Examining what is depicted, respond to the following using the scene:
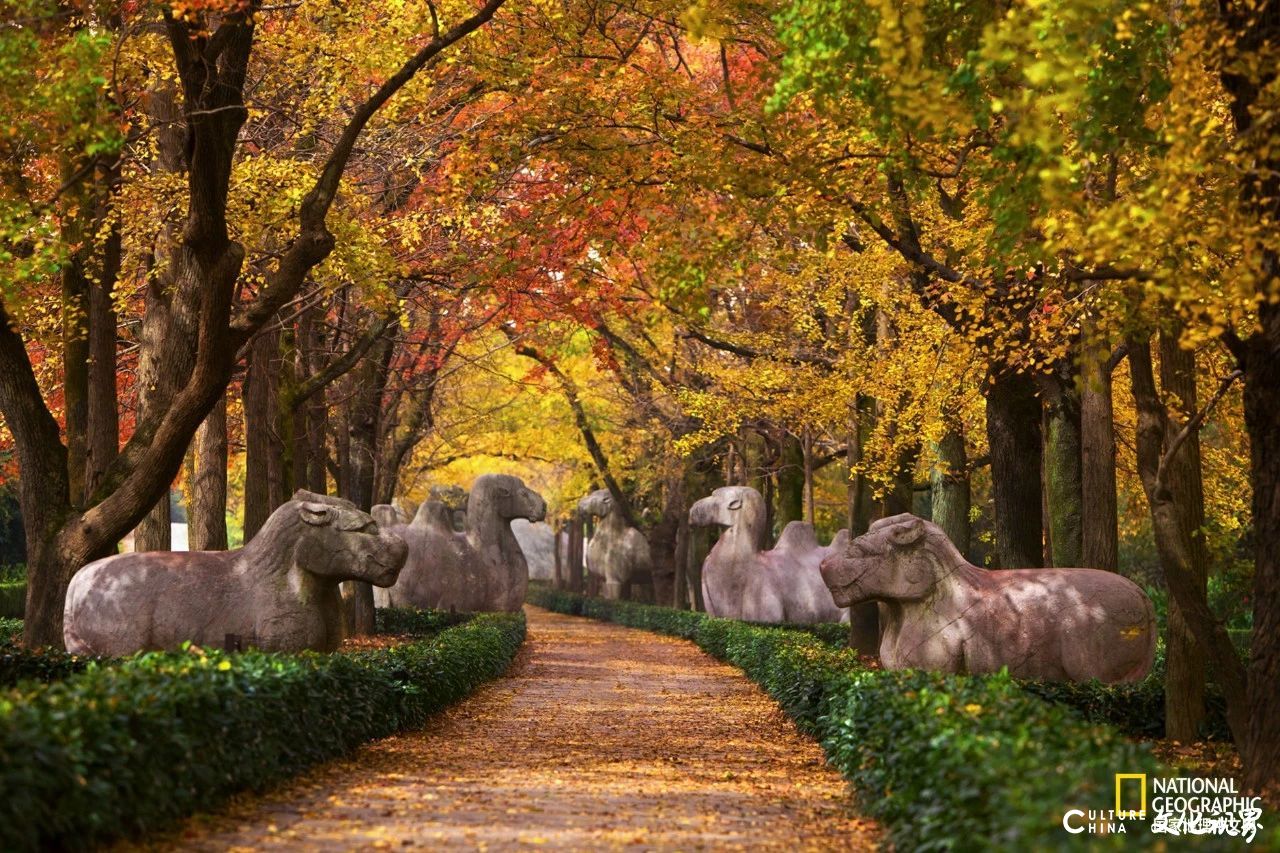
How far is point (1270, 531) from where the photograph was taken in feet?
34.7

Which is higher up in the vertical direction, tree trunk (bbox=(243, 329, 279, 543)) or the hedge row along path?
tree trunk (bbox=(243, 329, 279, 543))

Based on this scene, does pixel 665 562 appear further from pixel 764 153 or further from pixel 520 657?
pixel 764 153

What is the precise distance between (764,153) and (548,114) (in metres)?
2.35

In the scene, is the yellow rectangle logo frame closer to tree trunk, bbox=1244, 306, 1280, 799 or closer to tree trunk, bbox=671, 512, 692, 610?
tree trunk, bbox=1244, 306, 1280, 799

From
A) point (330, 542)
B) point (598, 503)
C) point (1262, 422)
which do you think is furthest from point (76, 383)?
point (598, 503)

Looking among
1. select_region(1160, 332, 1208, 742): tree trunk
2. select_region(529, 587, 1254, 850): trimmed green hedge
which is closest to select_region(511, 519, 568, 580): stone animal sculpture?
select_region(529, 587, 1254, 850): trimmed green hedge

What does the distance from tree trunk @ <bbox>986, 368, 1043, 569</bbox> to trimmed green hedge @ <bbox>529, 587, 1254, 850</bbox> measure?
4521mm

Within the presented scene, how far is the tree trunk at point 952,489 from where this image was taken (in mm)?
21641

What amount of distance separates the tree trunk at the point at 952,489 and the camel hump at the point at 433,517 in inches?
405

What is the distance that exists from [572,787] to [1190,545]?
5.35m

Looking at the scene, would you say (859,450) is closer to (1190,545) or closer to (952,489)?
(952,489)

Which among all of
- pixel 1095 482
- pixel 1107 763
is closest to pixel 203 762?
pixel 1107 763

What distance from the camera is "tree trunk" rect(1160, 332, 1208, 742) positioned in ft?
42.3

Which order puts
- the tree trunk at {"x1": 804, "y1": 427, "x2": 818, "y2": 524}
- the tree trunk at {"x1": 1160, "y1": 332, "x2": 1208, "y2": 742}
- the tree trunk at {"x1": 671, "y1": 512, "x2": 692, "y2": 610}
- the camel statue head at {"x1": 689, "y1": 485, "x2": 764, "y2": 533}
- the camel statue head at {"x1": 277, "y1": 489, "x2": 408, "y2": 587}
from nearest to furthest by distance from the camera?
the tree trunk at {"x1": 1160, "y1": 332, "x2": 1208, "y2": 742}, the camel statue head at {"x1": 277, "y1": 489, "x2": 408, "y2": 587}, the camel statue head at {"x1": 689, "y1": 485, "x2": 764, "y2": 533}, the tree trunk at {"x1": 804, "y1": 427, "x2": 818, "y2": 524}, the tree trunk at {"x1": 671, "y1": 512, "x2": 692, "y2": 610}
